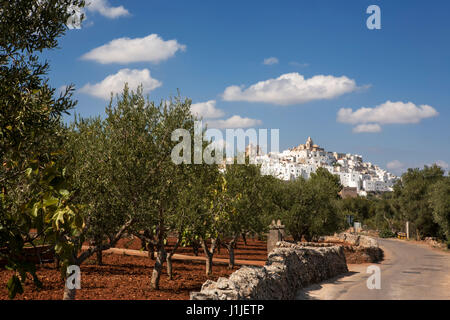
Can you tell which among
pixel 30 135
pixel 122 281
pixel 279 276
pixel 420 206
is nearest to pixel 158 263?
pixel 122 281

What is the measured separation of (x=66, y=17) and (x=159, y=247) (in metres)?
12.7

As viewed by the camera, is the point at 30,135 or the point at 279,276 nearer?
the point at 30,135

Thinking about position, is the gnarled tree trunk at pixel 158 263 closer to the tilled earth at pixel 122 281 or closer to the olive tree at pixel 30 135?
the tilled earth at pixel 122 281

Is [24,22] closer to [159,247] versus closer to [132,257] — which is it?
[159,247]

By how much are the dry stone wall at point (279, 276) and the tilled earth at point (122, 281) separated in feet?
13.4

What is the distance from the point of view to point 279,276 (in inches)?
697

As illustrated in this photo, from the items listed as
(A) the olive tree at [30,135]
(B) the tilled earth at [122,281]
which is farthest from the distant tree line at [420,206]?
(A) the olive tree at [30,135]

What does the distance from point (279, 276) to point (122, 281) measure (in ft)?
27.3

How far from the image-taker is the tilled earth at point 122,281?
17.5 m

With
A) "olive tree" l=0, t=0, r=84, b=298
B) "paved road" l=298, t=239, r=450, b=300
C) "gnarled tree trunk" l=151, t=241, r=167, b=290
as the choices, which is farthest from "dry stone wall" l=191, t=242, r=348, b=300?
"olive tree" l=0, t=0, r=84, b=298

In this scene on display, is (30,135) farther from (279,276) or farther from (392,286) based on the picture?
(392,286)

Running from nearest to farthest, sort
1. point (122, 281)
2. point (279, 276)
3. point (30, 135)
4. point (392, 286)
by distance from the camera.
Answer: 1. point (30, 135)
2. point (279, 276)
3. point (122, 281)
4. point (392, 286)

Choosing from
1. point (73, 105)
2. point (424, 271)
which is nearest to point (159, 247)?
point (73, 105)

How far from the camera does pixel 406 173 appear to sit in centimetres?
7431
